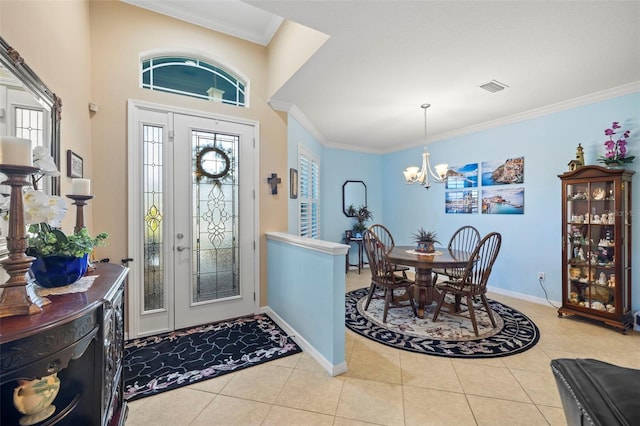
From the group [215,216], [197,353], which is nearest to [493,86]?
[215,216]

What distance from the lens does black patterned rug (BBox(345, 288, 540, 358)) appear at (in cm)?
254

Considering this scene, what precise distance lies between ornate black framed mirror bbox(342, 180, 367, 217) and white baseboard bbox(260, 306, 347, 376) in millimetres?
3003

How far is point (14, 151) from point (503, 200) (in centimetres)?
501

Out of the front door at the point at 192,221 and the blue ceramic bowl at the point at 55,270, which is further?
the front door at the point at 192,221

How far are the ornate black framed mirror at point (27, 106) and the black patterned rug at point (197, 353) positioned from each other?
149cm

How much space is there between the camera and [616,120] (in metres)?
3.17

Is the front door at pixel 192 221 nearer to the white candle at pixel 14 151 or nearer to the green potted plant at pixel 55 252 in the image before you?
Answer: the green potted plant at pixel 55 252

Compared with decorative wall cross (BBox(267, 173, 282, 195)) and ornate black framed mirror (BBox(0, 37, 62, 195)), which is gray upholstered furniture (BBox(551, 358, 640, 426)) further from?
decorative wall cross (BBox(267, 173, 282, 195))

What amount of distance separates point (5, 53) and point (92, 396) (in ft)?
4.93

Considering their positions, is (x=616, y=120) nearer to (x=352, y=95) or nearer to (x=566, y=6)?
(x=566, y=6)

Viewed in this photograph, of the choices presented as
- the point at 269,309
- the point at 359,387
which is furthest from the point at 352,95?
the point at 359,387

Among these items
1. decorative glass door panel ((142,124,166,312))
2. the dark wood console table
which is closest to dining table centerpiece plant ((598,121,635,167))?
the dark wood console table

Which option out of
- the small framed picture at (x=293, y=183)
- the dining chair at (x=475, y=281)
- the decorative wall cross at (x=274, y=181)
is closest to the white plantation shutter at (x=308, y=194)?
the small framed picture at (x=293, y=183)

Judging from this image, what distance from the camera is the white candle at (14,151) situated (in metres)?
0.84
